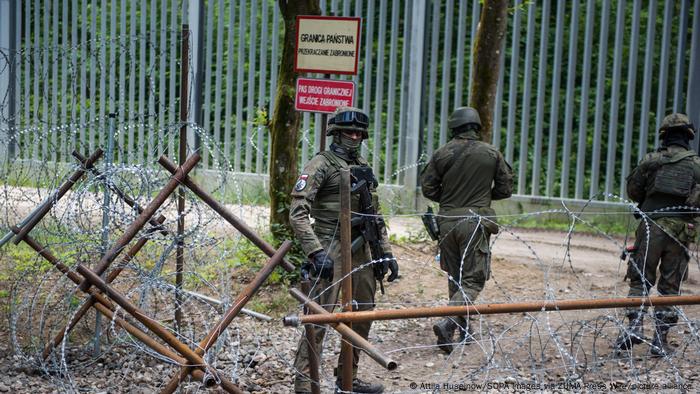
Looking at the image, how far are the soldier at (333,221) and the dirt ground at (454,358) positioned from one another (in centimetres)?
43

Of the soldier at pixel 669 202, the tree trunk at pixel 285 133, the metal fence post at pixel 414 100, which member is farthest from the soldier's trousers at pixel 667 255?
the metal fence post at pixel 414 100

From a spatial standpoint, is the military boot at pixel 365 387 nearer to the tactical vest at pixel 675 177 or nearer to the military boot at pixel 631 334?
the military boot at pixel 631 334

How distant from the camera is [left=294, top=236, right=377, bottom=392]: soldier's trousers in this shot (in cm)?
564

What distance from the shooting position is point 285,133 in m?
8.94

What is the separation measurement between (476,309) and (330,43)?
3.84 m

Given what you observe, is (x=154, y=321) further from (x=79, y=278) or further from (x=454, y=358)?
(x=454, y=358)

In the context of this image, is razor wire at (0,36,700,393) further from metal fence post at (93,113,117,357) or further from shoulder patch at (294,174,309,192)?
shoulder patch at (294,174,309,192)

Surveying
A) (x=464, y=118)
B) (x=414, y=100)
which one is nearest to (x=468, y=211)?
(x=464, y=118)

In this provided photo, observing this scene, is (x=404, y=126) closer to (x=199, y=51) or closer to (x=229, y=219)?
(x=199, y=51)

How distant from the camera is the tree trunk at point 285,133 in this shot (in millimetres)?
8914

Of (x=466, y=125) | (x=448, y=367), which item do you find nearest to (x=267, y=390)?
(x=448, y=367)

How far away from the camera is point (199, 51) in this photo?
14.3 metres

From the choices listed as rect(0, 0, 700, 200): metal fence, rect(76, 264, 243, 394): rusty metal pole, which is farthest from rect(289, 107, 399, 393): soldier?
rect(0, 0, 700, 200): metal fence

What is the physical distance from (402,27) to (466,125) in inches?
292
